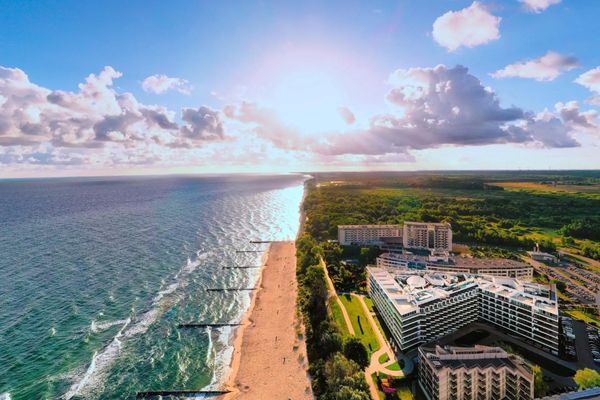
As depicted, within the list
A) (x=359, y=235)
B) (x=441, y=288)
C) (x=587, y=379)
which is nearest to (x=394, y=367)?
(x=441, y=288)

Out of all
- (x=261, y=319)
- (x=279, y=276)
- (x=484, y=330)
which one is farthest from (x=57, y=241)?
(x=484, y=330)

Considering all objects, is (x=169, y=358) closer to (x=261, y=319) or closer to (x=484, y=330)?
(x=261, y=319)

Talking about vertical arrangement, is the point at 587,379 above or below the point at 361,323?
above

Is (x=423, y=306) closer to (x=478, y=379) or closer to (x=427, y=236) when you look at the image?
(x=478, y=379)

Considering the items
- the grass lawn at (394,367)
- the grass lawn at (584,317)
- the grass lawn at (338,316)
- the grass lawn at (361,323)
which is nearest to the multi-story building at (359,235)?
the grass lawn at (361,323)

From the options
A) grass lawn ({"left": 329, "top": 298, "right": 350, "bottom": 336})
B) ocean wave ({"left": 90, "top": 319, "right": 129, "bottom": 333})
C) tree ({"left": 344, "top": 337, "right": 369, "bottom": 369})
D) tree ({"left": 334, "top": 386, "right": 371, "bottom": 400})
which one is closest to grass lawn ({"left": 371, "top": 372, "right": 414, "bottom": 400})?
tree ({"left": 334, "top": 386, "right": 371, "bottom": 400})

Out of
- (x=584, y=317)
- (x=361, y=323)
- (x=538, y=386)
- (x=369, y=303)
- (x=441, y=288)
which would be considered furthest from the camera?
(x=369, y=303)
